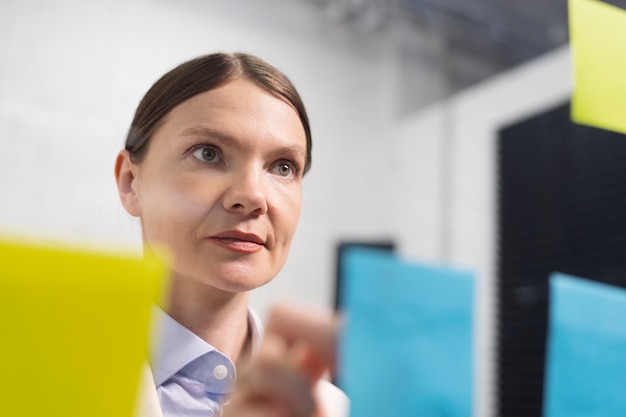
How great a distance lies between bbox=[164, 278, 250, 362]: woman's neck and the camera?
0.30m

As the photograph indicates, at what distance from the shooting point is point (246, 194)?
0.28 metres

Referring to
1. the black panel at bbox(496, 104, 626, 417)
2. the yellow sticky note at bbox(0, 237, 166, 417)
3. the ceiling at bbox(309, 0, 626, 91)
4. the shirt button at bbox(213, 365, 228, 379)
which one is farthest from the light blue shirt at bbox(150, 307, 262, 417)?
the ceiling at bbox(309, 0, 626, 91)

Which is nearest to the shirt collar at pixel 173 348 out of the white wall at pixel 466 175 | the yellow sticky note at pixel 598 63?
the yellow sticky note at pixel 598 63

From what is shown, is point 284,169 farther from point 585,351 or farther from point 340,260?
point 340,260

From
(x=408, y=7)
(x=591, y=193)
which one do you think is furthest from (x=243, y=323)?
(x=408, y=7)

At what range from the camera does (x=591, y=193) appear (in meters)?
1.71

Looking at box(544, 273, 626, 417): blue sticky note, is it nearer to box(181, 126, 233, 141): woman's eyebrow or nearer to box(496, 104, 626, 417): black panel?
box(181, 126, 233, 141): woman's eyebrow

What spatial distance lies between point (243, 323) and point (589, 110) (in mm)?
238

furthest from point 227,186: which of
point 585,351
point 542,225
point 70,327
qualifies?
point 542,225

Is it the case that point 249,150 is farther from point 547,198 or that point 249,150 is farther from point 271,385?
point 547,198

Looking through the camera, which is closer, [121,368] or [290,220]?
[121,368]

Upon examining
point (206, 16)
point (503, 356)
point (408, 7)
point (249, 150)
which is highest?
point (408, 7)

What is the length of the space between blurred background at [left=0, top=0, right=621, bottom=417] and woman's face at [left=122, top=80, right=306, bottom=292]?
0.07 meters

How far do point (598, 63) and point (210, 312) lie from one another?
275 millimetres
